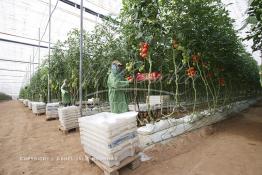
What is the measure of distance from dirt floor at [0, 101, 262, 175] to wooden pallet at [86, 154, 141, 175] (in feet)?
0.27

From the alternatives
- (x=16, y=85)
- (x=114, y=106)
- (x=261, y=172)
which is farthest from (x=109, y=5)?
(x=16, y=85)

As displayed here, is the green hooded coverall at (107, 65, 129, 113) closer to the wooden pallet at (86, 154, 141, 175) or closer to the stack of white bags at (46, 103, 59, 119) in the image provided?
the wooden pallet at (86, 154, 141, 175)

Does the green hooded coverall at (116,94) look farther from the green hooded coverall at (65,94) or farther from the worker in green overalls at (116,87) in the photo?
the green hooded coverall at (65,94)

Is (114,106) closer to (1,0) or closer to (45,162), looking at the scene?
(45,162)

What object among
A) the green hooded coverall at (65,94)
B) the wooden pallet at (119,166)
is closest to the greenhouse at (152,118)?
the wooden pallet at (119,166)

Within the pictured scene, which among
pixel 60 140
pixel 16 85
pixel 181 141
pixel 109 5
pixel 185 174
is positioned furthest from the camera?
pixel 16 85

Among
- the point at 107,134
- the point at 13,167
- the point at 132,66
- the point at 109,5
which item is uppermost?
the point at 109,5

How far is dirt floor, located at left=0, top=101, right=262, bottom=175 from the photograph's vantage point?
3.05 m

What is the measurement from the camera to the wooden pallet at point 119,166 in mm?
2706

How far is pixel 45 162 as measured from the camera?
141 inches

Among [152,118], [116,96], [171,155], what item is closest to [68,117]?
[116,96]

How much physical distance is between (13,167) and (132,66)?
3.06m

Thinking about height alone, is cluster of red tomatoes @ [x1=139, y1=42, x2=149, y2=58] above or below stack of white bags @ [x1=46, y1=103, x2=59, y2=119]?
above

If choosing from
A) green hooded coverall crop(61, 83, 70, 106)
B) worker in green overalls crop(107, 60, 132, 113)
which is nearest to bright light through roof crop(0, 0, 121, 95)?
green hooded coverall crop(61, 83, 70, 106)
